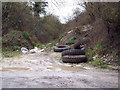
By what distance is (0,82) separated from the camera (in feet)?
12.8

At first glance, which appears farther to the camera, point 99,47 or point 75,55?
point 75,55

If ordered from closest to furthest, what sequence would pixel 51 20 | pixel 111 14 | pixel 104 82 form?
pixel 104 82 < pixel 111 14 < pixel 51 20

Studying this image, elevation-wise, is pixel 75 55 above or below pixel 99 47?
below

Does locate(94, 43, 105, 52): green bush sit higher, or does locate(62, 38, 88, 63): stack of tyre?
locate(94, 43, 105, 52): green bush

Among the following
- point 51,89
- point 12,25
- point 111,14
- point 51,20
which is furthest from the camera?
point 51,20

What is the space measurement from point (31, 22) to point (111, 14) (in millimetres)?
16936

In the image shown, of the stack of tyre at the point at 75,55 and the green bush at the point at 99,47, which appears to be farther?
the stack of tyre at the point at 75,55

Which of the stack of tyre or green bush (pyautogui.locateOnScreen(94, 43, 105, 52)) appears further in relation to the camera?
the stack of tyre

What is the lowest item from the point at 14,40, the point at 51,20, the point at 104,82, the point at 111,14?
the point at 104,82

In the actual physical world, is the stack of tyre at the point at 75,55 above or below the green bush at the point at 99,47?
below

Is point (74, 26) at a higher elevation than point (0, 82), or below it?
higher

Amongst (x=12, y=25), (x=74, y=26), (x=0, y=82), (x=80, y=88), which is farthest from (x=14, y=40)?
(x=80, y=88)

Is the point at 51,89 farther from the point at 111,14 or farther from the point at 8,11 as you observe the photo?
the point at 8,11

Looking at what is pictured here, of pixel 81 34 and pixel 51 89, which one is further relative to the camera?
pixel 81 34
